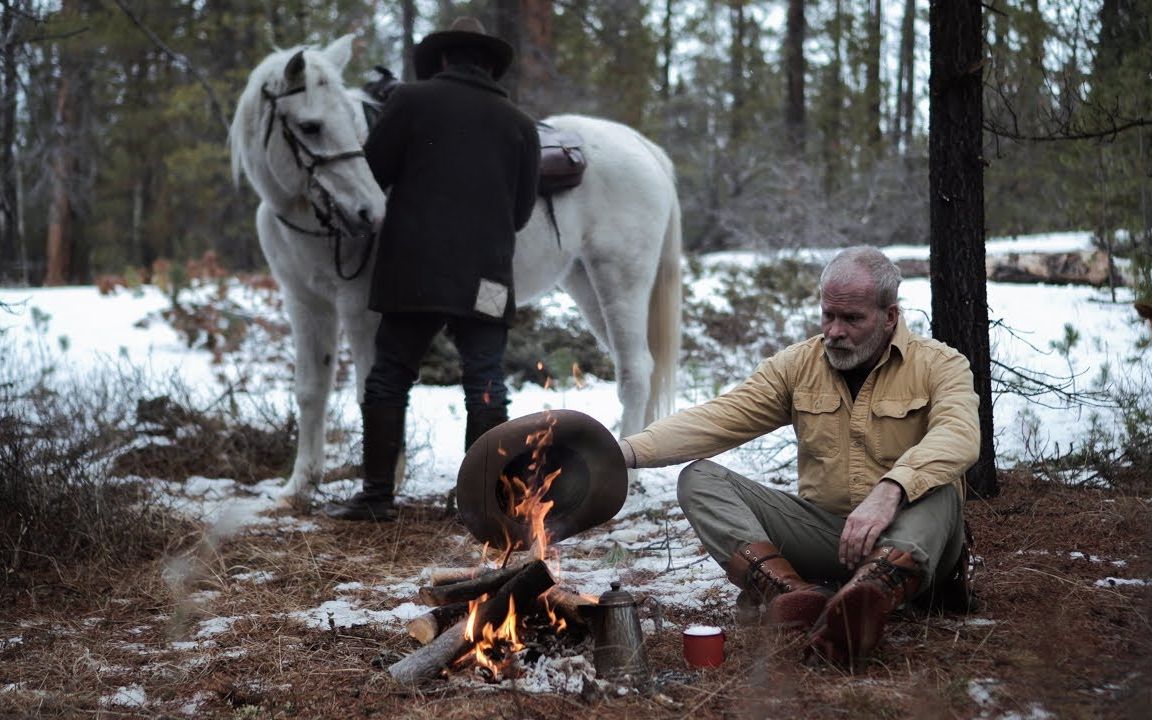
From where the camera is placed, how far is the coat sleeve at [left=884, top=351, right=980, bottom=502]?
290cm

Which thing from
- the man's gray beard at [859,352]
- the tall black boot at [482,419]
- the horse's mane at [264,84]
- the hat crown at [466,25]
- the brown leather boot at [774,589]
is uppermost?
the hat crown at [466,25]

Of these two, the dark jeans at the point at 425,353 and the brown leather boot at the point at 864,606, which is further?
the dark jeans at the point at 425,353

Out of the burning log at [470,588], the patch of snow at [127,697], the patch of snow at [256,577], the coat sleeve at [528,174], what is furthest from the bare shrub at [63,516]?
the coat sleeve at [528,174]

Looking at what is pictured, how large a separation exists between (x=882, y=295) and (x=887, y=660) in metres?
1.09

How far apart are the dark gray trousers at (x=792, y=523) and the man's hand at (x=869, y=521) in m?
Result: 0.06

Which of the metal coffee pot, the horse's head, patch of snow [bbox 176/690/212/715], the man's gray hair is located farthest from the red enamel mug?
the horse's head

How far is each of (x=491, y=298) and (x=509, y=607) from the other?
7.25 feet

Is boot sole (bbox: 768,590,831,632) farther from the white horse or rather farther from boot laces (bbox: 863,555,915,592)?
the white horse

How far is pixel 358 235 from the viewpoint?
16.2 feet

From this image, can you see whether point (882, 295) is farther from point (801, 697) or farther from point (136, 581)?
point (136, 581)

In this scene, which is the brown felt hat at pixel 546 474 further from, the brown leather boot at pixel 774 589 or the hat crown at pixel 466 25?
the hat crown at pixel 466 25

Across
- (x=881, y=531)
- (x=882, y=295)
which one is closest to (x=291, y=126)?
(x=882, y=295)

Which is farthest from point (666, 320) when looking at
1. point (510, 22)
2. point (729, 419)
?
point (510, 22)

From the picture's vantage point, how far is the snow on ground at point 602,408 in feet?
13.3
